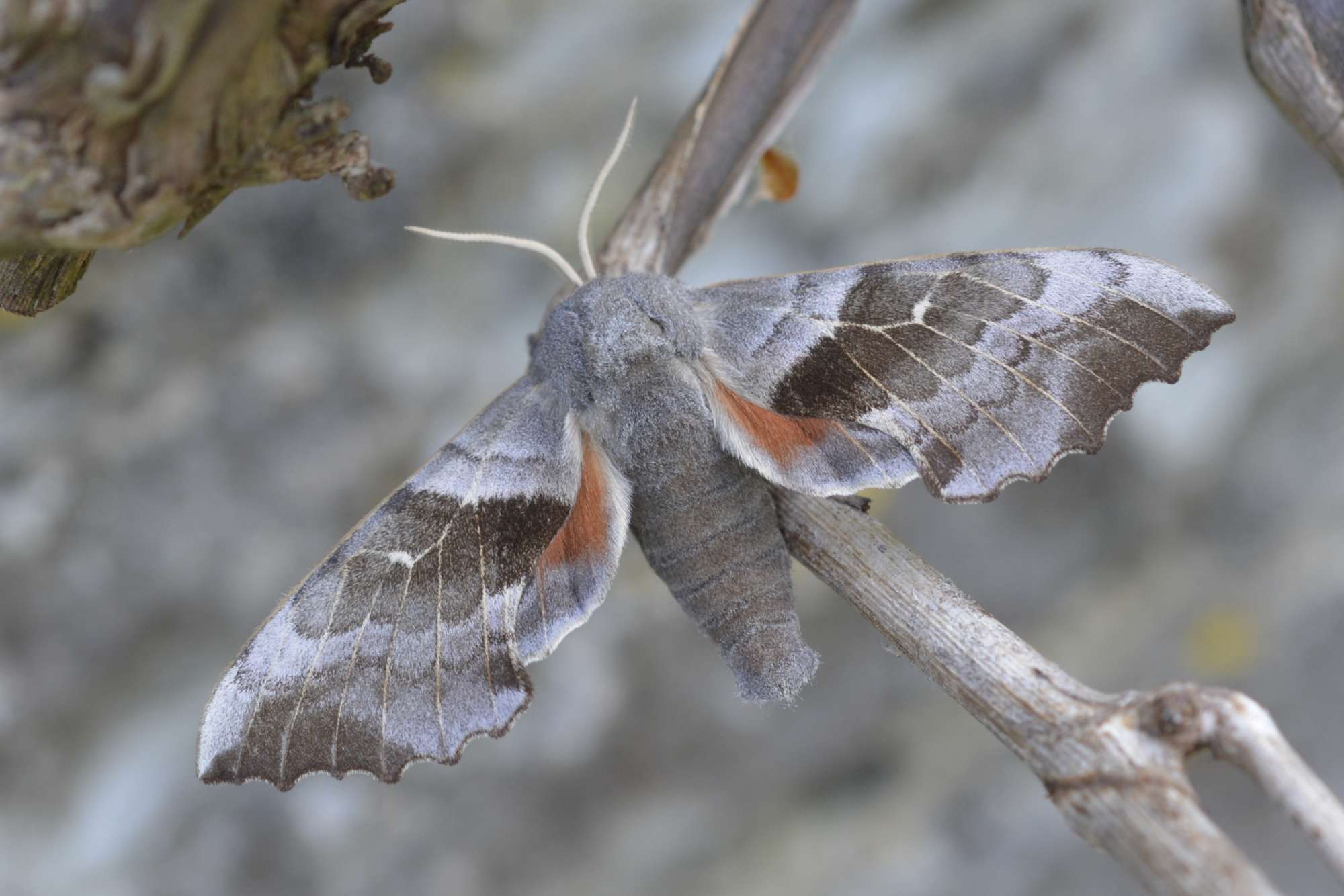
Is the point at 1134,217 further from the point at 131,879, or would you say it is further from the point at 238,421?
the point at 131,879

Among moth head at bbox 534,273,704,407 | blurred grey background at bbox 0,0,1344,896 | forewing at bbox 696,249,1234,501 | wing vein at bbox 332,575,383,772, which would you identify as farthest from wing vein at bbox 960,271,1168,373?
blurred grey background at bbox 0,0,1344,896

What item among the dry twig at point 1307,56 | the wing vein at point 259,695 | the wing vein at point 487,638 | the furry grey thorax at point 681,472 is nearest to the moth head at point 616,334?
the furry grey thorax at point 681,472

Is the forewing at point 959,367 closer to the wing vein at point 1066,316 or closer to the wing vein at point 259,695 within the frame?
the wing vein at point 1066,316

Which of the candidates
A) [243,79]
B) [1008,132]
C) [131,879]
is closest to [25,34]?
[243,79]

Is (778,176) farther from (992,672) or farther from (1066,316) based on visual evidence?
(992,672)

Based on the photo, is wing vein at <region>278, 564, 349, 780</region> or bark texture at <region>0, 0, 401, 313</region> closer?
bark texture at <region>0, 0, 401, 313</region>

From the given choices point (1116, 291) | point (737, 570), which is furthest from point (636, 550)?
point (1116, 291)

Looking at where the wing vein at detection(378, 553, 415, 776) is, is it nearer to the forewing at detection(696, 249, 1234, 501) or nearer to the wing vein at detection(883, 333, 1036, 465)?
the forewing at detection(696, 249, 1234, 501)
